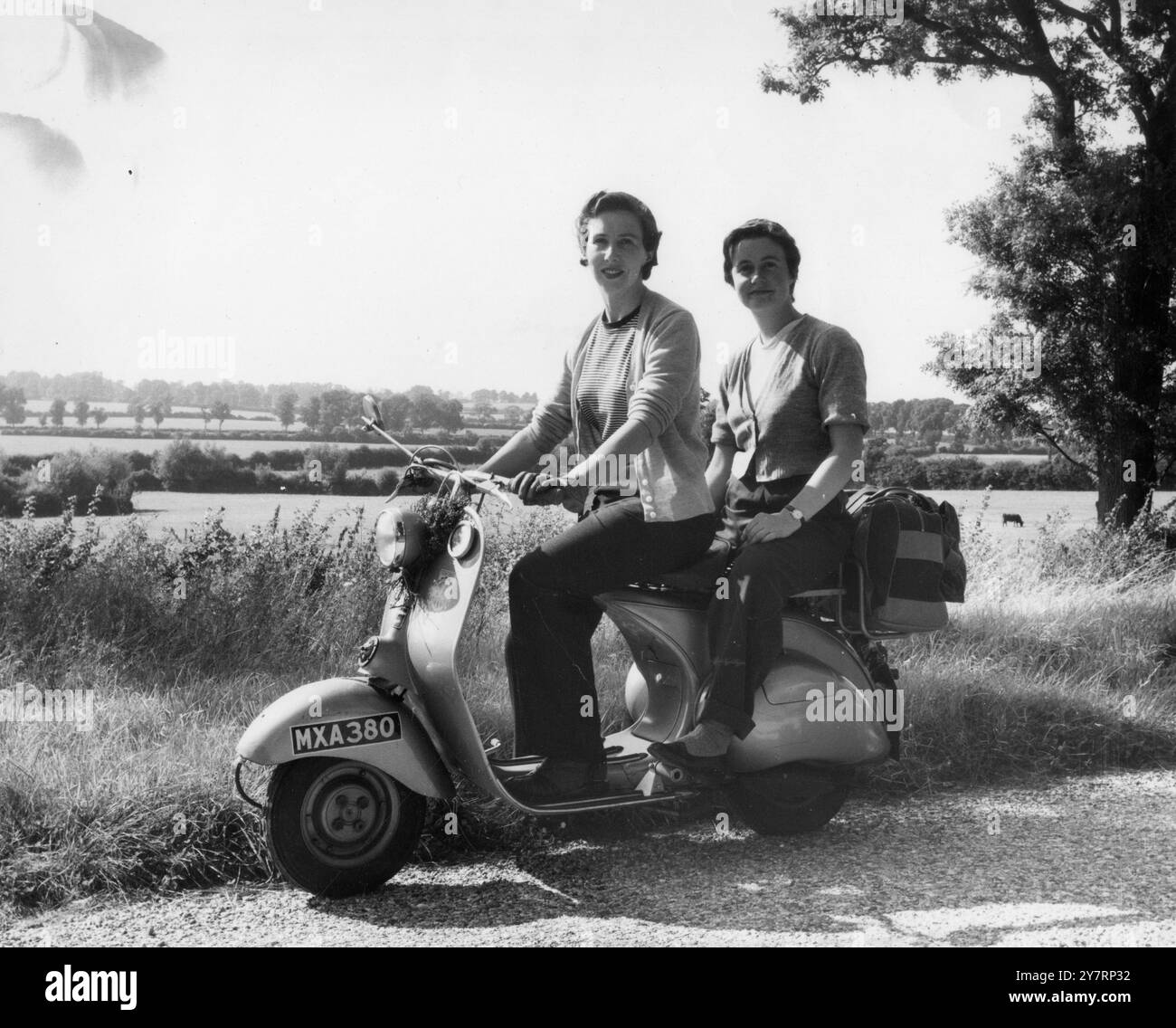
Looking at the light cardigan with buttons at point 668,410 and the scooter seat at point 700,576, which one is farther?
the scooter seat at point 700,576

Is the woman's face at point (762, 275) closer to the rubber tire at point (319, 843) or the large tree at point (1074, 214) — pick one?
the rubber tire at point (319, 843)

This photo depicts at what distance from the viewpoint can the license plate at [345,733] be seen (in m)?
3.26

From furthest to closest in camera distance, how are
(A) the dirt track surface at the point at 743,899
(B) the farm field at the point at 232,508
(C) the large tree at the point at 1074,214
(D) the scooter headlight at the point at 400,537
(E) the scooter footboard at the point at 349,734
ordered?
(C) the large tree at the point at 1074,214 → (B) the farm field at the point at 232,508 → (D) the scooter headlight at the point at 400,537 → (E) the scooter footboard at the point at 349,734 → (A) the dirt track surface at the point at 743,899

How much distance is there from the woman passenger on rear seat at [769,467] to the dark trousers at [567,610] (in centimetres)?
28

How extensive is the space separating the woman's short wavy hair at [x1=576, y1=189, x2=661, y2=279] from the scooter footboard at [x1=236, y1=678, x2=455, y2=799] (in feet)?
4.83

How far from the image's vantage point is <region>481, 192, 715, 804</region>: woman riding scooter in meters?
3.59

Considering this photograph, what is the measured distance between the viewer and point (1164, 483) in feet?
37.2

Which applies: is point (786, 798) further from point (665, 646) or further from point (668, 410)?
point (668, 410)

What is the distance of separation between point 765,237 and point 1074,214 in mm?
6978

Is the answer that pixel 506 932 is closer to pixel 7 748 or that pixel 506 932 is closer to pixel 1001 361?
pixel 7 748

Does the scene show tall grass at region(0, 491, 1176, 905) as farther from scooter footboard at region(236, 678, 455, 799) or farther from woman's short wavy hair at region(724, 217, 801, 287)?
woman's short wavy hair at region(724, 217, 801, 287)

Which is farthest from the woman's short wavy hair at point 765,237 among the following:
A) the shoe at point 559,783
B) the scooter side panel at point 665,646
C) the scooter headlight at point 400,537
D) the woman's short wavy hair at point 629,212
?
the shoe at point 559,783

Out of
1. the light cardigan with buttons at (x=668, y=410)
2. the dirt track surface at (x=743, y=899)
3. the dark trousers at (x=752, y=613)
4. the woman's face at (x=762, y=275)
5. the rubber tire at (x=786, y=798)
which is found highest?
the woman's face at (x=762, y=275)

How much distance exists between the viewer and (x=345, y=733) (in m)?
3.32
